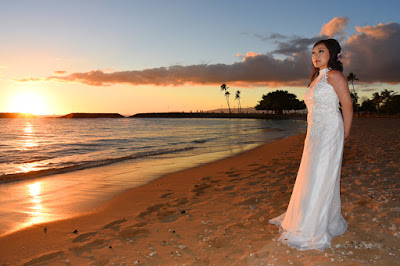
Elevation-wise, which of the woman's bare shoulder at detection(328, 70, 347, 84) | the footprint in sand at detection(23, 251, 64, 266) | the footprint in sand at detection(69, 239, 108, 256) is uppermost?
the woman's bare shoulder at detection(328, 70, 347, 84)

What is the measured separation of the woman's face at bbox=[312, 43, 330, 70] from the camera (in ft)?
12.0

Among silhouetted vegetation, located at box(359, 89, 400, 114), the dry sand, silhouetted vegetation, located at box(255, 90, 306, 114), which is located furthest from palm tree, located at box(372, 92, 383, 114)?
the dry sand

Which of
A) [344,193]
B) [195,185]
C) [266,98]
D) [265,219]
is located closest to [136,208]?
[195,185]

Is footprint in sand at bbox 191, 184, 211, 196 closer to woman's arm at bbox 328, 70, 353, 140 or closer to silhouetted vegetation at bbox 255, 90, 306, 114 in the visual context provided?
woman's arm at bbox 328, 70, 353, 140

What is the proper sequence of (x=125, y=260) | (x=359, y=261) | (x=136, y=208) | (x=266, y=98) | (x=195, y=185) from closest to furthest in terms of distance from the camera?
1. (x=359, y=261)
2. (x=125, y=260)
3. (x=136, y=208)
4. (x=195, y=185)
5. (x=266, y=98)

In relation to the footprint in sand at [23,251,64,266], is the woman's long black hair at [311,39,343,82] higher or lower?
higher

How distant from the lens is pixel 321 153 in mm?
3688

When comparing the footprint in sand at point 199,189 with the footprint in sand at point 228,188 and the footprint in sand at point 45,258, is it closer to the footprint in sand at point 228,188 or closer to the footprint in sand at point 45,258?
the footprint in sand at point 228,188

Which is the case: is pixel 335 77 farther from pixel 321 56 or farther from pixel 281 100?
pixel 281 100

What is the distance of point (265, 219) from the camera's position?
188 inches

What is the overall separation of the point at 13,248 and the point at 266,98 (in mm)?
169044

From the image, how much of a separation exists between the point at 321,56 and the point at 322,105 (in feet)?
2.12

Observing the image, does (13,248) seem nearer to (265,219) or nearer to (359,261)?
(265,219)

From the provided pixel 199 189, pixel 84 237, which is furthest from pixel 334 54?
pixel 199 189
